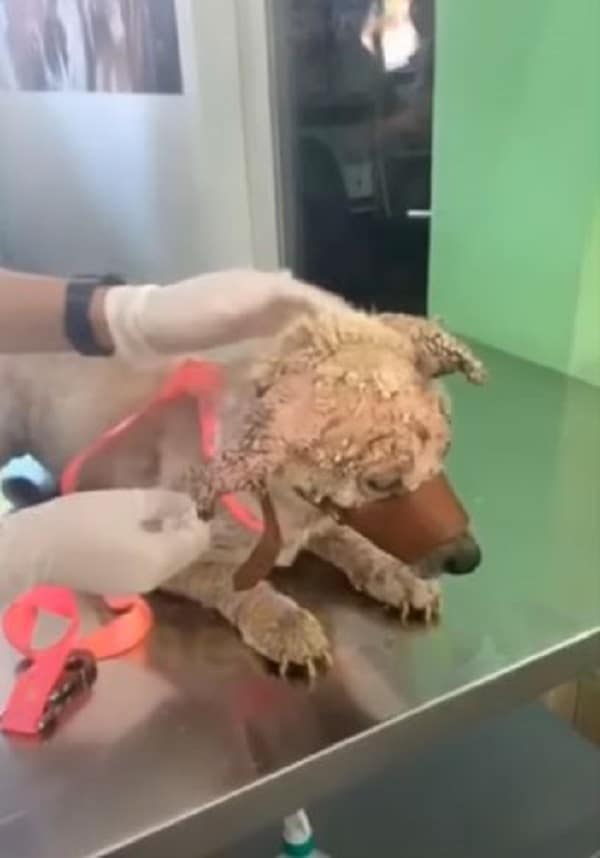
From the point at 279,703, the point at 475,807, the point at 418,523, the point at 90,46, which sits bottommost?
the point at 475,807

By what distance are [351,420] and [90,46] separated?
78cm

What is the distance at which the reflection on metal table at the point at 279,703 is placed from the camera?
0.55 meters

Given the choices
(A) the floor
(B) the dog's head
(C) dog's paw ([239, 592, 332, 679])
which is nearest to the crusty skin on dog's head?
(B) the dog's head

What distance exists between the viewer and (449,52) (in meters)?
1.06

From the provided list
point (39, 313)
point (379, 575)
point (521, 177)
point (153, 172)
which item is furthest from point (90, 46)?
point (379, 575)

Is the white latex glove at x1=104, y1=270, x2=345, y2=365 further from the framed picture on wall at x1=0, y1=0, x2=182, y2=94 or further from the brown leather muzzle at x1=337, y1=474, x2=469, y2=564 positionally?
the framed picture on wall at x1=0, y1=0, x2=182, y2=94

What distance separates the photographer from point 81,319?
689 millimetres

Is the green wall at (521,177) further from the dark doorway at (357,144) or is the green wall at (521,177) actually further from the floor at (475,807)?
the floor at (475,807)

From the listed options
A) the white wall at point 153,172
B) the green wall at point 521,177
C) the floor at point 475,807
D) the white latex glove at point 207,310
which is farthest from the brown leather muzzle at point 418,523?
the white wall at point 153,172

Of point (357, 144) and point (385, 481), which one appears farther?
point (357, 144)

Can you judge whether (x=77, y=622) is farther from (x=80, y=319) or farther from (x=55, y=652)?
(x=80, y=319)

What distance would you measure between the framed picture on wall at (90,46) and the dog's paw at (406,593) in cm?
67

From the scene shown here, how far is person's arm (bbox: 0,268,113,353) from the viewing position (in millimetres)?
690

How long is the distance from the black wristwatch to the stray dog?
19 millimetres
